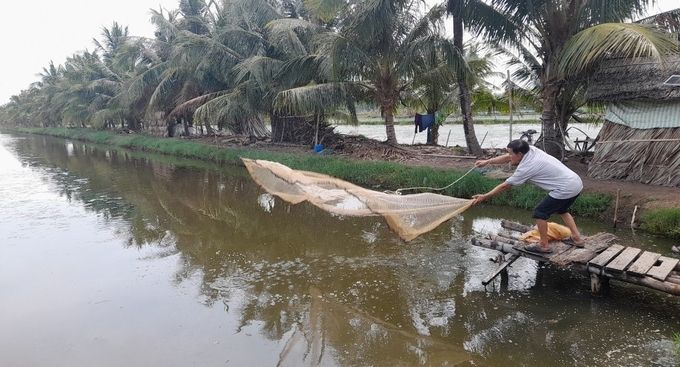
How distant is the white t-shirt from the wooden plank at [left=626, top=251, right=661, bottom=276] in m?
0.90

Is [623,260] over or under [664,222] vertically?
over

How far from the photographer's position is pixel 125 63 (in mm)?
26531

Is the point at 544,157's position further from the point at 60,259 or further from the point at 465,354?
the point at 60,259

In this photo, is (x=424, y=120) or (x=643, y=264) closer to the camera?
(x=643, y=264)

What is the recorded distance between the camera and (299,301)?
211 inches

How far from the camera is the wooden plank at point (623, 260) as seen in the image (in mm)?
4488

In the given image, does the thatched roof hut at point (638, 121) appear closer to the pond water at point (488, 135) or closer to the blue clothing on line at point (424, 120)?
the blue clothing on line at point (424, 120)

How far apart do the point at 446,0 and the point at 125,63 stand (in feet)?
70.2

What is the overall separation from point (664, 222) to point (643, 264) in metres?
3.26

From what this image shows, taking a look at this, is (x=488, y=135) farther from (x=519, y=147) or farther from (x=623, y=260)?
(x=623, y=260)

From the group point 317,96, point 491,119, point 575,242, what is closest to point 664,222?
point 575,242

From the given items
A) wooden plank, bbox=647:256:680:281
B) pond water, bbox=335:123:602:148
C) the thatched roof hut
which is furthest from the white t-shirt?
pond water, bbox=335:123:602:148

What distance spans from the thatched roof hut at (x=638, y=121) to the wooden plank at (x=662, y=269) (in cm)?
444

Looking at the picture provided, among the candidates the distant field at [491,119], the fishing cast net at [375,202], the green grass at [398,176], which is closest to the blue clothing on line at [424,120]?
the green grass at [398,176]
